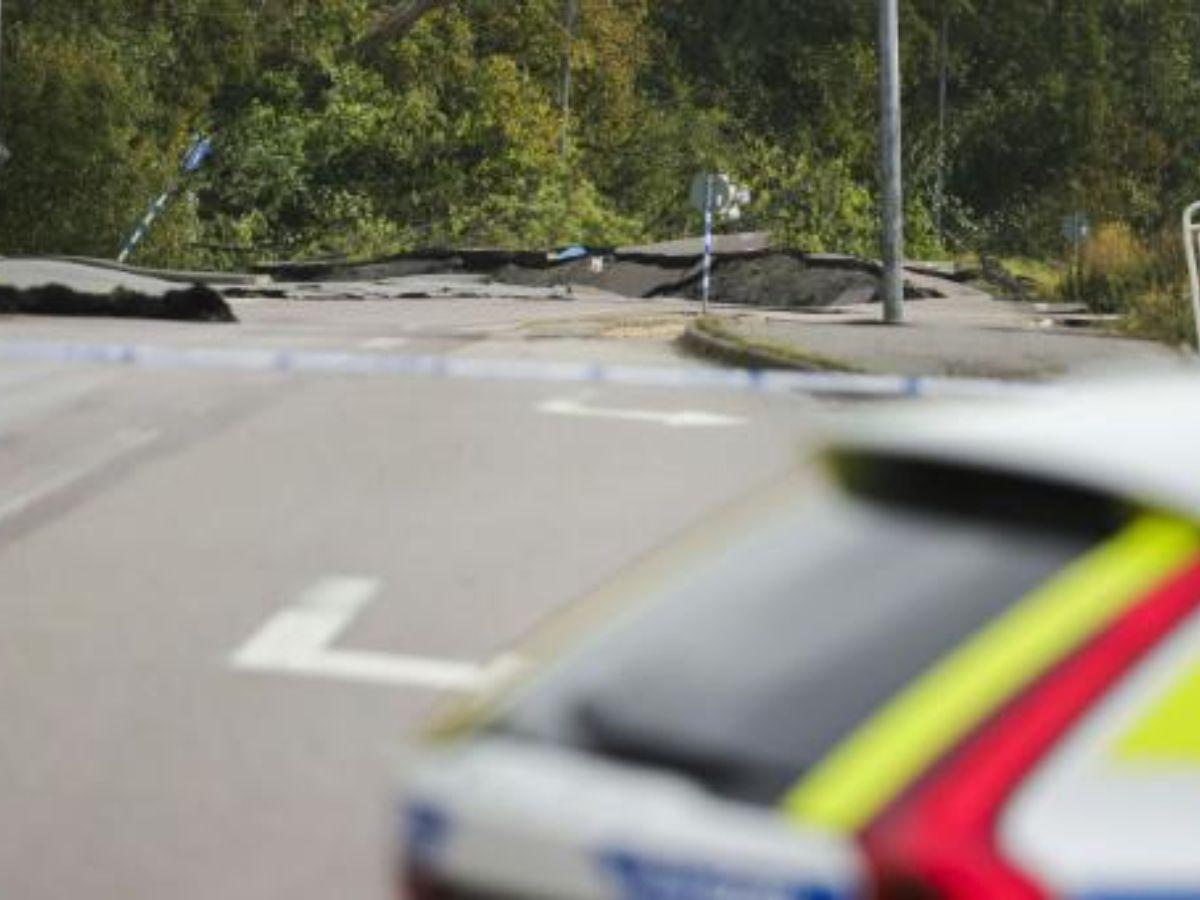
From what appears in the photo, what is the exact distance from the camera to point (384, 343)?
21.4 meters

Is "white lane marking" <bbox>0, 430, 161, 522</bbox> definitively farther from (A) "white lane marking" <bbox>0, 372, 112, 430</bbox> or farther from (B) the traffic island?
(B) the traffic island

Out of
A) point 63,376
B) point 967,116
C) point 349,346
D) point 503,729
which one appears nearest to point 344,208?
point 967,116

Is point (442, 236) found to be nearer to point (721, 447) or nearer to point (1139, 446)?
point (721, 447)

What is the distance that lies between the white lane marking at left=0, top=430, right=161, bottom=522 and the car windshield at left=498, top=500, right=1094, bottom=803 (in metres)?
8.79

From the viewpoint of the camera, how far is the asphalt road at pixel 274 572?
6.00m

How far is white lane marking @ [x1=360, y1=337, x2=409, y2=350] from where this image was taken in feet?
68.1

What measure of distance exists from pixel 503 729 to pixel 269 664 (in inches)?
213

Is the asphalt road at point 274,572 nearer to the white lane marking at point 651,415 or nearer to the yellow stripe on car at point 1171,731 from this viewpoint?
the white lane marking at point 651,415

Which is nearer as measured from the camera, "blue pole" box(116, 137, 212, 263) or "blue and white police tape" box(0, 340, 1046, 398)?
"blue and white police tape" box(0, 340, 1046, 398)

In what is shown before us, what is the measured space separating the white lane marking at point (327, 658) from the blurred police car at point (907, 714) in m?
4.72

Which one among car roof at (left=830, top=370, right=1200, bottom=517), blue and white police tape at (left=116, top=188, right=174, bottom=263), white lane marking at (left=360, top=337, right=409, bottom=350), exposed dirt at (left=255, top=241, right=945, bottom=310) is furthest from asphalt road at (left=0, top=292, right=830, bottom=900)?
blue and white police tape at (left=116, top=188, right=174, bottom=263)

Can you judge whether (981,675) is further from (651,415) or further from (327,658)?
(651,415)

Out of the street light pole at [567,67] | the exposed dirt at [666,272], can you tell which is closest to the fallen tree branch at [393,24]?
the street light pole at [567,67]

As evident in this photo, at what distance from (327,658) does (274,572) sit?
1739 millimetres
